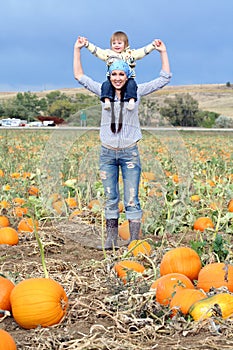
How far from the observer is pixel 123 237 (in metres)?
5.83

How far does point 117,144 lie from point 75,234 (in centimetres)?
113

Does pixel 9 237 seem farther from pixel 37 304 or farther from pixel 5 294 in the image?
pixel 37 304

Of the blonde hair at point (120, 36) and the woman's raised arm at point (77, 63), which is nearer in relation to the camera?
the blonde hair at point (120, 36)

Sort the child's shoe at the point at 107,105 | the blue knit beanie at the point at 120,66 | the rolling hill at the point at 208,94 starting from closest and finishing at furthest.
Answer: the blue knit beanie at the point at 120,66 → the child's shoe at the point at 107,105 → the rolling hill at the point at 208,94

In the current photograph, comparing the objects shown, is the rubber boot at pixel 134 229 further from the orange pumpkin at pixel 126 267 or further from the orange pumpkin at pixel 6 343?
the orange pumpkin at pixel 6 343

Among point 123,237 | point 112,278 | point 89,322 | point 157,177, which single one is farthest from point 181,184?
point 89,322

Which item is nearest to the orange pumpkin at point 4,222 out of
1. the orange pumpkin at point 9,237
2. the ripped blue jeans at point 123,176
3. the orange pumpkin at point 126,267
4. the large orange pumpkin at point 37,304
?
the orange pumpkin at point 9,237

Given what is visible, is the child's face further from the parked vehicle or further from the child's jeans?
the parked vehicle

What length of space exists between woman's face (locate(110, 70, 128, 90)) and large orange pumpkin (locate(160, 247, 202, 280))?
176 centimetres

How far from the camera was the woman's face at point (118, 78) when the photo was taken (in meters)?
5.06

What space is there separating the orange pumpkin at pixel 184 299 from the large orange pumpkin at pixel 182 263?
0.58 meters

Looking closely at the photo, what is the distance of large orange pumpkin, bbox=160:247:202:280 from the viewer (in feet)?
12.6

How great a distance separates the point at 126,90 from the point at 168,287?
7.43 feet

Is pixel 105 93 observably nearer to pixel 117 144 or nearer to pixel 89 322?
pixel 117 144
